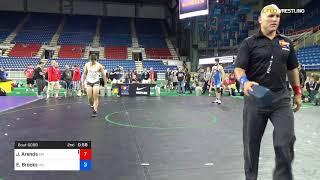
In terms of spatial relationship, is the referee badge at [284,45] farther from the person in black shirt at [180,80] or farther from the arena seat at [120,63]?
the arena seat at [120,63]

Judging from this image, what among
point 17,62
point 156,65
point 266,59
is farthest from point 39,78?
point 156,65

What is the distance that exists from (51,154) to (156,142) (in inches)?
127

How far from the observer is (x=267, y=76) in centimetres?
427

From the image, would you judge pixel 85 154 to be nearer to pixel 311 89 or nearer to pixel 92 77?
pixel 92 77

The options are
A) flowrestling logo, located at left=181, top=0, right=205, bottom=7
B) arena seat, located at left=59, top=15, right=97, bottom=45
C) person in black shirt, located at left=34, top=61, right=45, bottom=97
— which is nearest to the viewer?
person in black shirt, located at left=34, top=61, right=45, bottom=97

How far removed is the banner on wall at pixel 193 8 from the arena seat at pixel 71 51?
13.8 metres

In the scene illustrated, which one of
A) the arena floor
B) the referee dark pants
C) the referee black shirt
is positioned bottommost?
the arena floor

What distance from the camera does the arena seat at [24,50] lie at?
40553 mm

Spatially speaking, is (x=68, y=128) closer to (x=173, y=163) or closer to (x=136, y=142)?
(x=136, y=142)

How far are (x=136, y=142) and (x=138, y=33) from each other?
4212 cm

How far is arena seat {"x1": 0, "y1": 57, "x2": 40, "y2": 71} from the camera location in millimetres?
36806

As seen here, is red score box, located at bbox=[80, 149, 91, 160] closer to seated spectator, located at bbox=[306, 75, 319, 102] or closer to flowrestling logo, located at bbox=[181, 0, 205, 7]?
seated spectator, located at bbox=[306, 75, 319, 102]

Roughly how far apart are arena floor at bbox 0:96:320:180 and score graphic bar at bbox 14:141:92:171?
34cm

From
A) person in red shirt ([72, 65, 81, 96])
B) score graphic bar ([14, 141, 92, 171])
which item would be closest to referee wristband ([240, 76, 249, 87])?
score graphic bar ([14, 141, 92, 171])
